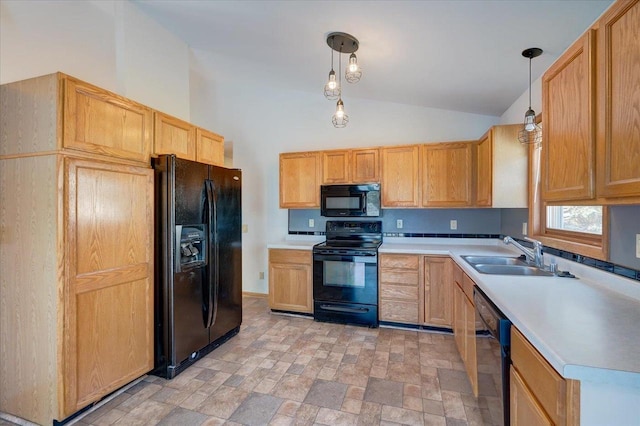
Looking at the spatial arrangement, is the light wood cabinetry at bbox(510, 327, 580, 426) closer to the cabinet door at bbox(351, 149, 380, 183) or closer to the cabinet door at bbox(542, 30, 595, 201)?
the cabinet door at bbox(542, 30, 595, 201)

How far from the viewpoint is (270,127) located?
14.5ft

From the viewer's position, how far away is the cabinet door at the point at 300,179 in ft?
12.5

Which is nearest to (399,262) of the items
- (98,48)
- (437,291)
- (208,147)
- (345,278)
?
(437,291)

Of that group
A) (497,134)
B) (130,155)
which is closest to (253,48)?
(130,155)

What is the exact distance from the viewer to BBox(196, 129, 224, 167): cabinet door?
9.55 feet

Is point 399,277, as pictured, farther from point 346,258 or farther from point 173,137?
point 173,137

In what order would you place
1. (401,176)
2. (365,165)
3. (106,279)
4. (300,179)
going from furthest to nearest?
(300,179) → (365,165) → (401,176) → (106,279)

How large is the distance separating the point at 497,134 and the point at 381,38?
1.35 m

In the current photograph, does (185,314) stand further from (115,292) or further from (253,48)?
(253,48)

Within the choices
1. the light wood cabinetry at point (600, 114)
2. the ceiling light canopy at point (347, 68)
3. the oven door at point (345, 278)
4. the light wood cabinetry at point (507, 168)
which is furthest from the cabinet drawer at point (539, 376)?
the oven door at point (345, 278)

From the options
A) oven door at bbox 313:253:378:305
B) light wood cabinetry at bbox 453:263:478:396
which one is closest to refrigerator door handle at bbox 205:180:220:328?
oven door at bbox 313:253:378:305

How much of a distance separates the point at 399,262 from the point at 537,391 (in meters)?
2.23

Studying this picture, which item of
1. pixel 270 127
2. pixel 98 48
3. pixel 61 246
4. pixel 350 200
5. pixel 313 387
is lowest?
pixel 313 387

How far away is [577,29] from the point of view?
5.56ft
